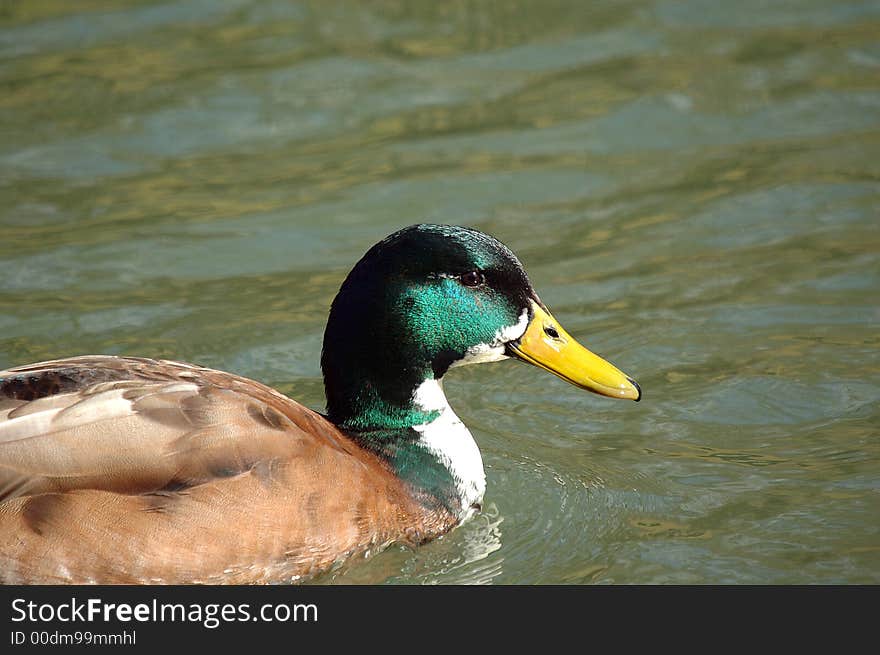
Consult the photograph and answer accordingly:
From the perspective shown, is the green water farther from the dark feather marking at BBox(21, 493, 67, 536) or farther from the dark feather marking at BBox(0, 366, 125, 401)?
the dark feather marking at BBox(0, 366, 125, 401)

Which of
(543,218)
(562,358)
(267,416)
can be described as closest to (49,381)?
(267,416)

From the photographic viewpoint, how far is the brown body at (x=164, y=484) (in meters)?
5.18

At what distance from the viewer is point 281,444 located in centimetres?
553

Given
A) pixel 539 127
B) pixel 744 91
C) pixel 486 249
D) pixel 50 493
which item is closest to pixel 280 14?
pixel 539 127

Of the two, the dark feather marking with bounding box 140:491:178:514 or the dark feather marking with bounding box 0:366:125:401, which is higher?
the dark feather marking with bounding box 0:366:125:401

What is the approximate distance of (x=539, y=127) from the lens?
1020 cm

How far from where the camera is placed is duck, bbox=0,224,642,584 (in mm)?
5215

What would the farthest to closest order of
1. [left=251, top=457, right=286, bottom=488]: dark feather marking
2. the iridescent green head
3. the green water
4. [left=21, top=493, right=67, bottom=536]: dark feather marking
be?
the green water → the iridescent green head → [left=251, top=457, right=286, bottom=488]: dark feather marking → [left=21, top=493, right=67, bottom=536]: dark feather marking

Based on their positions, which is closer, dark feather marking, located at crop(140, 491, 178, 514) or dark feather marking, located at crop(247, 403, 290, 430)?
dark feather marking, located at crop(140, 491, 178, 514)

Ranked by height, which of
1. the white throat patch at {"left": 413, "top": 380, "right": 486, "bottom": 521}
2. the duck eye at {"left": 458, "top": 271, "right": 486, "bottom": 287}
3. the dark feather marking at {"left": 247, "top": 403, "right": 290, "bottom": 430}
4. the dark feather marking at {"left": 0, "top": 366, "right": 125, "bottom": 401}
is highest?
the duck eye at {"left": 458, "top": 271, "right": 486, "bottom": 287}

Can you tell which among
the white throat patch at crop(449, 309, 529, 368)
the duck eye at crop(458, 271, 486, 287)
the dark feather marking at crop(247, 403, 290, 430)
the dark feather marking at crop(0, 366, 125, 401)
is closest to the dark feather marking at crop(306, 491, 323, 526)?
the dark feather marking at crop(247, 403, 290, 430)

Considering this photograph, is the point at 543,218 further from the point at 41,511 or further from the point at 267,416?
the point at 41,511

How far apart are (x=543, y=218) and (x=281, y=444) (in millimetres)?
3970
